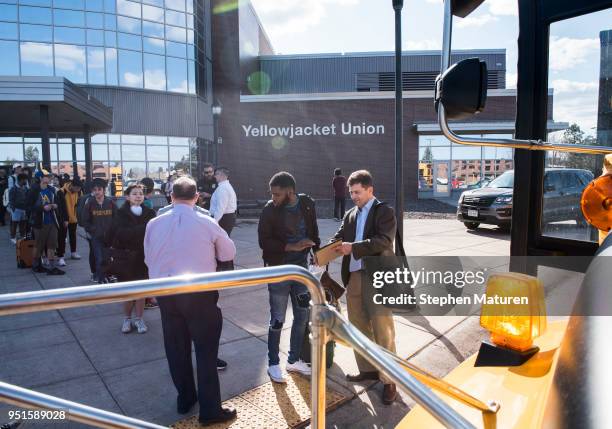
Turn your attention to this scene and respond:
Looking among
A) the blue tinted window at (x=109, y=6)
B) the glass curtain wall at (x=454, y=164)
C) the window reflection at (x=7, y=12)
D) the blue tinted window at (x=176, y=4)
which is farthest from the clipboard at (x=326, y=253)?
the blue tinted window at (x=176, y=4)

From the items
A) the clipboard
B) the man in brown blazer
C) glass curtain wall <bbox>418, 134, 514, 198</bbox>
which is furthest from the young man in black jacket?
glass curtain wall <bbox>418, 134, 514, 198</bbox>

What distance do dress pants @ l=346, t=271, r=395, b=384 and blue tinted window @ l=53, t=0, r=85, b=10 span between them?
26.6 metres

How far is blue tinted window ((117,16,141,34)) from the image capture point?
24.8 metres

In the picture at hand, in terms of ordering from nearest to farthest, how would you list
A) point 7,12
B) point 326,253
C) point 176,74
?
1. point 326,253
2. point 7,12
3. point 176,74

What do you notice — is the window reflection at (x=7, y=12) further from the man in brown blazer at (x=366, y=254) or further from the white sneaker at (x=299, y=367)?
the white sneaker at (x=299, y=367)

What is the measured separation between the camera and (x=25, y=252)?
870 cm

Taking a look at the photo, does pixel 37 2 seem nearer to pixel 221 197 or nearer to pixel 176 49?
pixel 176 49

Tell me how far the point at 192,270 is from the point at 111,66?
83.6 feet

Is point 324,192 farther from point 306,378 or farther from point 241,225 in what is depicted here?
point 306,378

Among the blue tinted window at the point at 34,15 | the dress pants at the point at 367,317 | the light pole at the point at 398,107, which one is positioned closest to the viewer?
the dress pants at the point at 367,317

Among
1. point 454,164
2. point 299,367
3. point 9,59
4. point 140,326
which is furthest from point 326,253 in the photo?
point 9,59

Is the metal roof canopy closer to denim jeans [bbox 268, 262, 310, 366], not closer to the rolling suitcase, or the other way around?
the rolling suitcase

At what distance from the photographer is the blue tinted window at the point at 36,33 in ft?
75.5

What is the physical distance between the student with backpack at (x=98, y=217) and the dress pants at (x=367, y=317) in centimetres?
486
